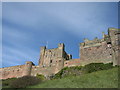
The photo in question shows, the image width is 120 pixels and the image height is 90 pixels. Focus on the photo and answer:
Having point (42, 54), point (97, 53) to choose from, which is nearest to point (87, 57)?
point (97, 53)

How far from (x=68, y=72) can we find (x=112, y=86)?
18.8 meters

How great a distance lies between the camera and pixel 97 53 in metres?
31.9

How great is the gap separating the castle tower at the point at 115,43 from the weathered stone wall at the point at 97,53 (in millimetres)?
2648

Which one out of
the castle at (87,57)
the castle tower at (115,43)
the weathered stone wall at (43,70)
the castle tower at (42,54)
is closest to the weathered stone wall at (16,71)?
the castle at (87,57)

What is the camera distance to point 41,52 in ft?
173

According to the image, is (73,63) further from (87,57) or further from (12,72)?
(12,72)

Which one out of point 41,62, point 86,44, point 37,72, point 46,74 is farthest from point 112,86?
point 41,62

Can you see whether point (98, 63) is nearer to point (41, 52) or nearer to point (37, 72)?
point (37, 72)

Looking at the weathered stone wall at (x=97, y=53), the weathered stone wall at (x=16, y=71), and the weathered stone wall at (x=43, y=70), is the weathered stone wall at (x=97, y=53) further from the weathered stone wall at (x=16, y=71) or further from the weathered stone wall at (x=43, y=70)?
the weathered stone wall at (x=16, y=71)

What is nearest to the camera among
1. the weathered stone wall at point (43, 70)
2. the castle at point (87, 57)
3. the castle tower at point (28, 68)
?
the castle at point (87, 57)

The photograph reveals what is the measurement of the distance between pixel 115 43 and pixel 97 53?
546 centimetres

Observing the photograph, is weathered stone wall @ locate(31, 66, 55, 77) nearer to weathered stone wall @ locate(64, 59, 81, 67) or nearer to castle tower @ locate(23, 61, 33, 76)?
castle tower @ locate(23, 61, 33, 76)

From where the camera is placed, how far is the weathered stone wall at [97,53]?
3018 centimetres

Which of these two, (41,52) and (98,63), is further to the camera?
(41,52)
